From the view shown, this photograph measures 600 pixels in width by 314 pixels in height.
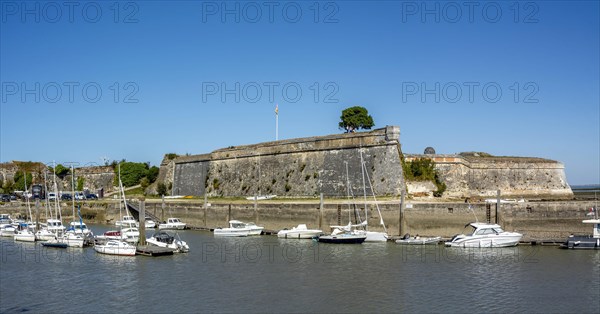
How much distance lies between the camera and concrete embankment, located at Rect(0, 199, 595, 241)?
29.9 meters

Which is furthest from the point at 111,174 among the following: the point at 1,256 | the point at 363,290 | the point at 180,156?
the point at 363,290

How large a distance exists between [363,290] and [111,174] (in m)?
53.9

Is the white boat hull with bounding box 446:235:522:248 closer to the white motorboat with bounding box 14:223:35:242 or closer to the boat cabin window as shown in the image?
the boat cabin window

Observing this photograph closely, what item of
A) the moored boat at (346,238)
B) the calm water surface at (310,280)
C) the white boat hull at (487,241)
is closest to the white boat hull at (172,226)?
the calm water surface at (310,280)

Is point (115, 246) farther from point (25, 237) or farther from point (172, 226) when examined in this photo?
point (172, 226)

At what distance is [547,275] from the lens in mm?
21906

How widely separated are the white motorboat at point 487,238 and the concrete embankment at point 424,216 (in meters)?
1.67

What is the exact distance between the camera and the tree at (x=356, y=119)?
60.4 m

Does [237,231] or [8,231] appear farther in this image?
[8,231]

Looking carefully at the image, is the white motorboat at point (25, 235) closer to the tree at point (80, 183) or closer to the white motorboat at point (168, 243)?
the white motorboat at point (168, 243)

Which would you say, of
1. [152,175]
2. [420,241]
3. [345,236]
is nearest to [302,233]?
[345,236]

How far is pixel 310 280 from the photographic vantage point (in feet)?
71.4

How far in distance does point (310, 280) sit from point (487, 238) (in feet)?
36.7

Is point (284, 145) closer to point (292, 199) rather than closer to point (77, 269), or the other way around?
point (292, 199)
